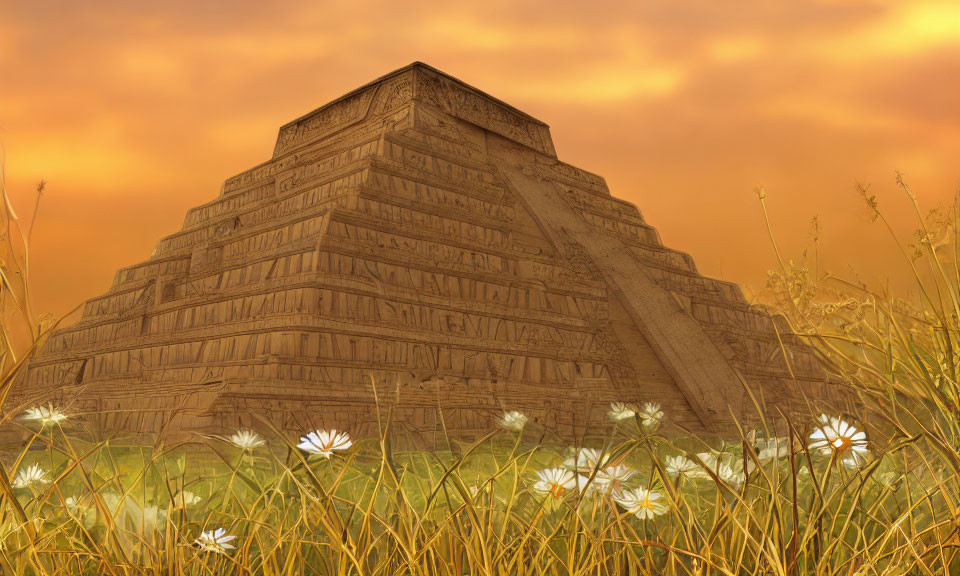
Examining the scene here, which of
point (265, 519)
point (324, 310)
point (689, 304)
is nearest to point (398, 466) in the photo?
point (265, 519)

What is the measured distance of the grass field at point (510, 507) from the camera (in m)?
2.35

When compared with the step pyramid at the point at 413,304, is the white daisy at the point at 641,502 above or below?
below

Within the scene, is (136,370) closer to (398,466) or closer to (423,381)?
(423,381)

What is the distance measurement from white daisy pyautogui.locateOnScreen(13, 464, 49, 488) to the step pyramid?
490 centimetres

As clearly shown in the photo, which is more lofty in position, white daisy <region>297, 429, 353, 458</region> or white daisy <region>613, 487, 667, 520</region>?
white daisy <region>297, 429, 353, 458</region>

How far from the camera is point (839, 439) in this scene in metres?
2.54

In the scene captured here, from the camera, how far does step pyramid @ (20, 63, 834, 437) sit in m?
9.04

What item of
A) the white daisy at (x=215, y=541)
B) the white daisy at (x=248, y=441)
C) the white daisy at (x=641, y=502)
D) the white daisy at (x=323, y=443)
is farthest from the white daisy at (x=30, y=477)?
the white daisy at (x=641, y=502)

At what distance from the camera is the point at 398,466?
292 cm

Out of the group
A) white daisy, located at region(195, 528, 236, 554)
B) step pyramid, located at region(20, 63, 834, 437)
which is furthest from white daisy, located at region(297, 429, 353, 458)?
step pyramid, located at region(20, 63, 834, 437)

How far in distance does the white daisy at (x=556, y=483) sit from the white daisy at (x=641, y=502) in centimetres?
19

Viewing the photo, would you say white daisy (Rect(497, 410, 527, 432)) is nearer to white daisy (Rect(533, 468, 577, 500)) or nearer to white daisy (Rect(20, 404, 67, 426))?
white daisy (Rect(533, 468, 577, 500))

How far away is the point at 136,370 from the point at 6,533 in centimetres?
937

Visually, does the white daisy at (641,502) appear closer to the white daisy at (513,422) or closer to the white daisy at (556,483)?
the white daisy at (556,483)
